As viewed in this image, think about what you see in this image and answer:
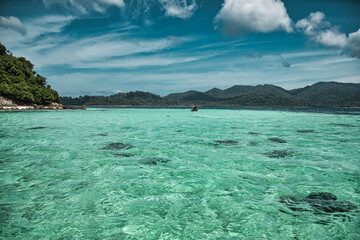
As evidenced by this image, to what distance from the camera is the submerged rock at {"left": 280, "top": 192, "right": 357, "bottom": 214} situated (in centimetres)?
566

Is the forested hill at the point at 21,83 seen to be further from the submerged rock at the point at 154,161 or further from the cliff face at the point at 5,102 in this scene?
the submerged rock at the point at 154,161

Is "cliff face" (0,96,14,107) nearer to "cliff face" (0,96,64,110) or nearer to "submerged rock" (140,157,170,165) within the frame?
"cliff face" (0,96,64,110)

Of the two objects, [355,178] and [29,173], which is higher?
[29,173]

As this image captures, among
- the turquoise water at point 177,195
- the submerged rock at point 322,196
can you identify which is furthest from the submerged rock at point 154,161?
the submerged rock at point 322,196

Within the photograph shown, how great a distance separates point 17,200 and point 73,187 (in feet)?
5.01

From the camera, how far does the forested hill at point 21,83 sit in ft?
233

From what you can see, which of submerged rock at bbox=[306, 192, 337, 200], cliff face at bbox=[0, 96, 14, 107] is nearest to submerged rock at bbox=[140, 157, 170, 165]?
submerged rock at bbox=[306, 192, 337, 200]

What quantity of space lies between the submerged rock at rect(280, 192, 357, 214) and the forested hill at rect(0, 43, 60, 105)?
287 ft

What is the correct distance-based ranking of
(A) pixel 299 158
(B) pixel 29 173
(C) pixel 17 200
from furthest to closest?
(A) pixel 299 158, (B) pixel 29 173, (C) pixel 17 200

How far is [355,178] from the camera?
8273 millimetres

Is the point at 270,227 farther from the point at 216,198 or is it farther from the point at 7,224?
the point at 7,224

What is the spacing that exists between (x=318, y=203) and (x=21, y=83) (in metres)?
98.1

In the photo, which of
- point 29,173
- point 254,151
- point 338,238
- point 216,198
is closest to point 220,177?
point 216,198

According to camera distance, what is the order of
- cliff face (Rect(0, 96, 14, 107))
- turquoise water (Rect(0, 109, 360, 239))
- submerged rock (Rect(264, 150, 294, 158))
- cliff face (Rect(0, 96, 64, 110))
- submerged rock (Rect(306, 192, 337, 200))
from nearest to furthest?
turquoise water (Rect(0, 109, 360, 239)) < submerged rock (Rect(306, 192, 337, 200)) < submerged rock (Rect(264, 150, 294, 158)) < cliff face (Rect(0, 96, 64, 110)) < cliff face (Rect(0, 96, 14, 107))
